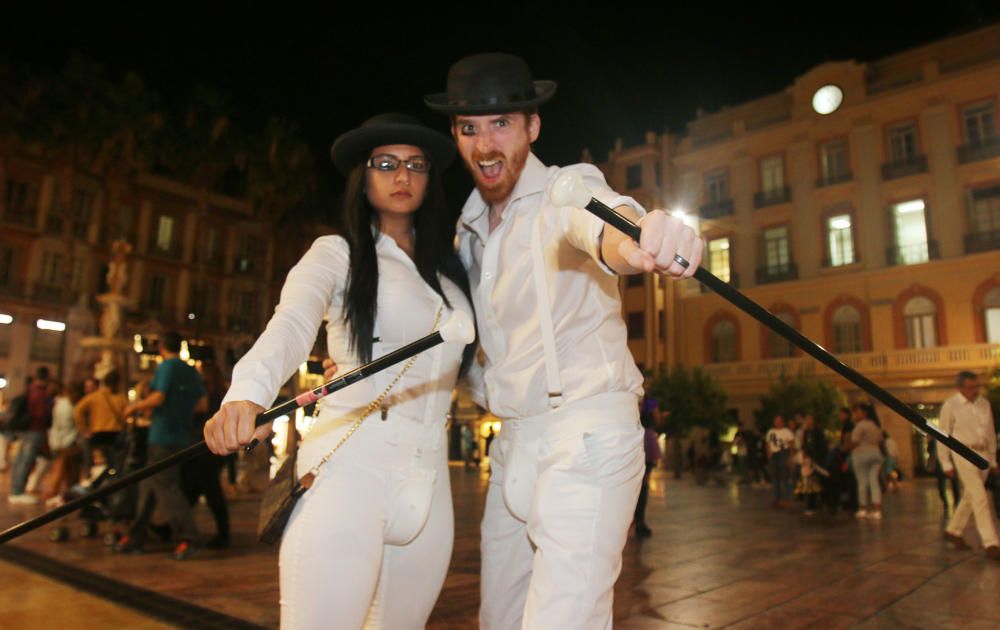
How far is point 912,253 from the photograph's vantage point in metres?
25.0

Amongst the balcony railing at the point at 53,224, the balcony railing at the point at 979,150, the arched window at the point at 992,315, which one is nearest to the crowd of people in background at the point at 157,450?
the arched window at the point at 992,315

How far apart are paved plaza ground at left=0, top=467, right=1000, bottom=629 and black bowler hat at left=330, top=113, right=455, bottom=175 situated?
282 cm

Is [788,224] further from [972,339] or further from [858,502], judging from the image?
[858,502]

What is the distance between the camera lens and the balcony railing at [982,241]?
23297 millimetres

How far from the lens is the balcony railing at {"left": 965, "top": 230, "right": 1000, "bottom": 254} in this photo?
23297 millimetres

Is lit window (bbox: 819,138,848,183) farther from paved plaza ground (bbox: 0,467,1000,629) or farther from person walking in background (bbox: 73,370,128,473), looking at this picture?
person walking in background (bbox: 73,370,128,473)

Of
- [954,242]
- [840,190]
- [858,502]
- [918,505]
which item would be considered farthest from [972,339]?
[858,502]

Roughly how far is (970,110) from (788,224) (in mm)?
7070

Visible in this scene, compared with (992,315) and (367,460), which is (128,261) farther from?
(367,460)

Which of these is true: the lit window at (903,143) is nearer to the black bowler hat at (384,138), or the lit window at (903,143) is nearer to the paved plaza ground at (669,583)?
the paved plaza ground at (669,583)

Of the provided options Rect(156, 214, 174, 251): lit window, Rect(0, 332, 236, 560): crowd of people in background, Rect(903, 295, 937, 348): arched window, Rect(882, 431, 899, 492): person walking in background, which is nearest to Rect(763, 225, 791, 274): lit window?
Rect(903, 295, 937, 348): arched window

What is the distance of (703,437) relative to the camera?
2927 centimetres

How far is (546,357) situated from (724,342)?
1156 inches

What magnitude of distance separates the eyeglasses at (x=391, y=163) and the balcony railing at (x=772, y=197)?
2858cm
